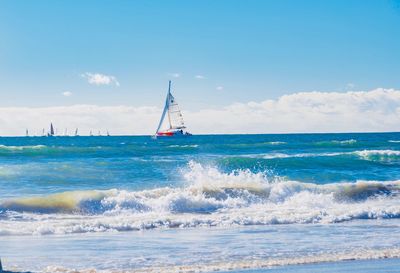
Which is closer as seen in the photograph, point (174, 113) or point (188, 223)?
point (188, 223)

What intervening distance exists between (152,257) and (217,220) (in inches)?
210

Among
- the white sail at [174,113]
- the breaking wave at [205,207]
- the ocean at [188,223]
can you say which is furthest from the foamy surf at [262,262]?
the white sail at [174,113]

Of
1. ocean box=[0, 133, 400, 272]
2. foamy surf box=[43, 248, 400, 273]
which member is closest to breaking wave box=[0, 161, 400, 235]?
ocean box=[0, 133, 400, 272]

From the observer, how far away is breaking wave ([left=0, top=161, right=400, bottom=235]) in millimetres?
16298

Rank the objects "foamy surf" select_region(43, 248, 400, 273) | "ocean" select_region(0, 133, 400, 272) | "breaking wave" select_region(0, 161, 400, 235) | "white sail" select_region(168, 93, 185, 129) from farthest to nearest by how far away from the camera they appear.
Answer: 1. "white sail" select_region(168, 93, 185, 129)
2. "breaking wave" select_region(0, 161, 400, 235)
3. "ocean" select_region(0, 133, 400, 272)
4. "foamy surf" select_region(43, 248, 400, 273)

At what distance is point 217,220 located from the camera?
659 inches

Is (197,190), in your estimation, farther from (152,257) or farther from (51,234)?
(152,257)

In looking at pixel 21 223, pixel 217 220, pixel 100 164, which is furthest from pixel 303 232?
pixel 100 164

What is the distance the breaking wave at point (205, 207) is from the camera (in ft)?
53.5

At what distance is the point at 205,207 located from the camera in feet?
66.7

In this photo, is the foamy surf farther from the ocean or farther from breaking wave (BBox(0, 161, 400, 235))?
breaking wave (BBox(0, 161, 400, 235))

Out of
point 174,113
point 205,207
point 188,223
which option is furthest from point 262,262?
point 174,113

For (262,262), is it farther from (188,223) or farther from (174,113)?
(174,113)

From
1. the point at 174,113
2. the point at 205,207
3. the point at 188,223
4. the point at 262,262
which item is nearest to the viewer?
the point at 262,262
